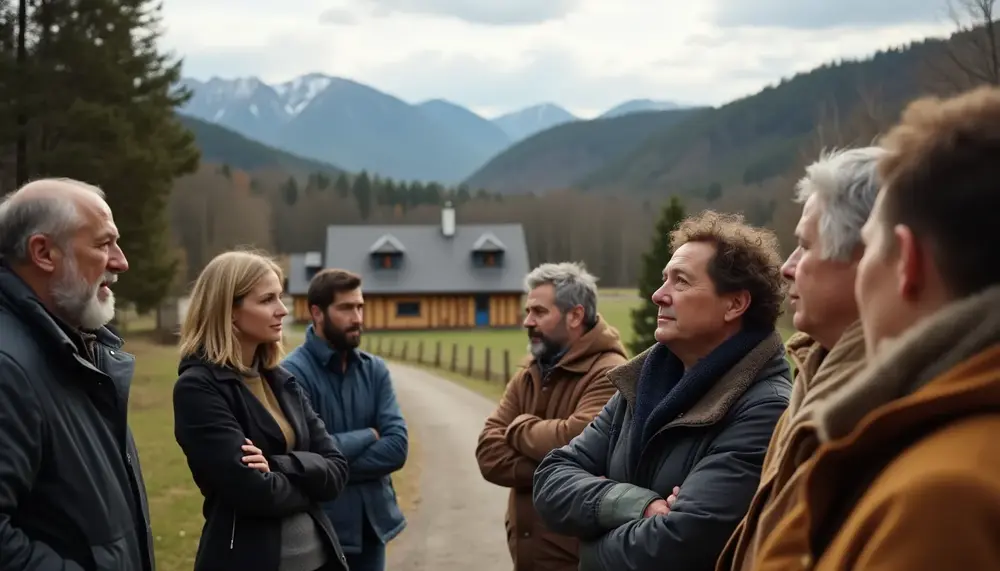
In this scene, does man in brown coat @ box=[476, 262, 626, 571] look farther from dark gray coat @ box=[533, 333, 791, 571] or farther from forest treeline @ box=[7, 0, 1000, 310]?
forest treeline @ box=[7, 0, 1000, 310]

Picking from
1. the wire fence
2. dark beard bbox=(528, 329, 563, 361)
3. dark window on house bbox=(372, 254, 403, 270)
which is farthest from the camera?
dark window on house bbox=(372, 254, 403, 270)

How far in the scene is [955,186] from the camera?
4.56 feet

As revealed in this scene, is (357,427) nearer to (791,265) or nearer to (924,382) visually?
(791,265)

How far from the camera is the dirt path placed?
816 centimetres

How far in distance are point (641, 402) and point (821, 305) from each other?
99 centimetres

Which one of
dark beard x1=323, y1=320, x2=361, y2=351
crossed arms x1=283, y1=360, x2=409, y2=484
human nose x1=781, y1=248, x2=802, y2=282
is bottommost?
crossed arms x1=283, y1=360, x2=409, y2=484

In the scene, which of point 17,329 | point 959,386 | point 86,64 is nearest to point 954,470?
point 959,386

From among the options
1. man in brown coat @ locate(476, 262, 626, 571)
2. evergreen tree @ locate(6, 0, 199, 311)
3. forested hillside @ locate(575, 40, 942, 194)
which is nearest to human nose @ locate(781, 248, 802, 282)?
man in brown coat @ locate(476, 262, 626, 571)

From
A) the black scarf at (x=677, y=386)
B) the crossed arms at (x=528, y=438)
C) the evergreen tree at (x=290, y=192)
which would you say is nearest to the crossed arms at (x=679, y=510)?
the black scarf at (x=677, y=386)

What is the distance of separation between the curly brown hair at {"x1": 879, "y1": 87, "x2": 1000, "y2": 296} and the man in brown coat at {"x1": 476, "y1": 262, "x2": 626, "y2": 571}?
300cm

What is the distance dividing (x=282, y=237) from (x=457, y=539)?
98208 mm

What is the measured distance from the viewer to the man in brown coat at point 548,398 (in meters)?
4.38

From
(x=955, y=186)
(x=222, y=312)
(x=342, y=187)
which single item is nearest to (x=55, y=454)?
(x=222, y=312)

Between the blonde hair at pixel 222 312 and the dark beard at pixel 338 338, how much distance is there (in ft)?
3.03
